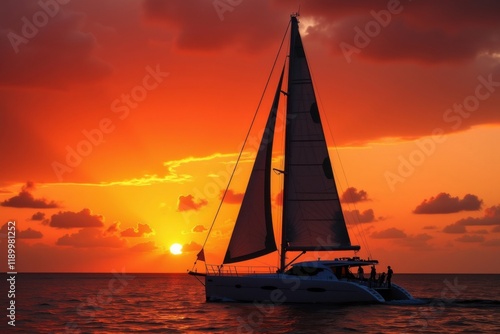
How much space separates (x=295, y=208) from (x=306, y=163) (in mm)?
2728

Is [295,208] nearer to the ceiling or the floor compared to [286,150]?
nearer to the floor

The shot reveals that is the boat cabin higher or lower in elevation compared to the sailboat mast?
lower

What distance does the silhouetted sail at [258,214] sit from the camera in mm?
38094

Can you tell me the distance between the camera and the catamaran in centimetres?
3772

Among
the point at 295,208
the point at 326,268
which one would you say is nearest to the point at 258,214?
the point at 295,208

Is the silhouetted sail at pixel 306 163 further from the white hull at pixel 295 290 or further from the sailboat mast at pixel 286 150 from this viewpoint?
the white hull at pixel 295 290

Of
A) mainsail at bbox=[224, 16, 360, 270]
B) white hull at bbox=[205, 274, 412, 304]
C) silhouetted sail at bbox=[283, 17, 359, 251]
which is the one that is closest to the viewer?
white hull at bbox=[205, 274, 412, 304]

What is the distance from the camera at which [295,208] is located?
3797 cm

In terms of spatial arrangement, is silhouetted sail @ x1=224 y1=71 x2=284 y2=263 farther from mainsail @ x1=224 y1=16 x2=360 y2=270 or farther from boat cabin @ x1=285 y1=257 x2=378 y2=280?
boat cabin @ x1=285 y1=257 x2=378 y2=280

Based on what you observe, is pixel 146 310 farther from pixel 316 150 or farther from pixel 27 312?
pixel 316 150

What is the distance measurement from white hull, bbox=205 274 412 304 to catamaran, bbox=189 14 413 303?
0.06 metres

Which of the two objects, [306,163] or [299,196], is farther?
[306,163]

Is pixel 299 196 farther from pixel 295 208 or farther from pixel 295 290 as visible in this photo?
pixel 295 290

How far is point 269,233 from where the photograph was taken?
38062 millimetres
